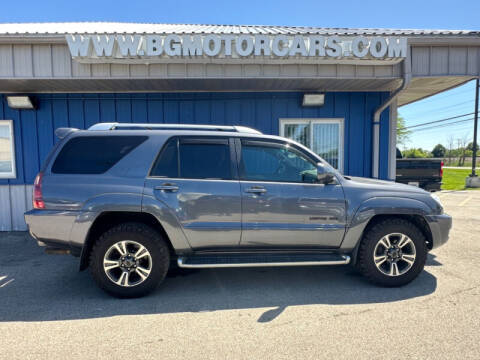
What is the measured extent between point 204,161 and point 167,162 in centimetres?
44

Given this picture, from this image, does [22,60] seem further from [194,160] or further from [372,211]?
[372,211]

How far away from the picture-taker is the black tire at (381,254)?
3633mm

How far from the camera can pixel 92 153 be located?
3.44 metres

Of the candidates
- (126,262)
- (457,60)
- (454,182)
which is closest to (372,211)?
(126,262)

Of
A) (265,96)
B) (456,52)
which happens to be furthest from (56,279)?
(456,52)

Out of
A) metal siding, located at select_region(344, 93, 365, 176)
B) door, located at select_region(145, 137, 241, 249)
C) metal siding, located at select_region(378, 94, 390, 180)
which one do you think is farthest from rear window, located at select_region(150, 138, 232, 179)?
metal siding, located at select_region(378, 94, 390, 180)

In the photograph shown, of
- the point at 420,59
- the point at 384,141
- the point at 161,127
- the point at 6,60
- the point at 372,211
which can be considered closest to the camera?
the point at 372,211

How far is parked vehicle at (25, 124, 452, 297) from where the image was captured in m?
3.32

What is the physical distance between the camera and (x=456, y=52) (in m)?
5.71

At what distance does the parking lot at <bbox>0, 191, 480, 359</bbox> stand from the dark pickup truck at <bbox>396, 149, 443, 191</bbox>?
8134 millimetres

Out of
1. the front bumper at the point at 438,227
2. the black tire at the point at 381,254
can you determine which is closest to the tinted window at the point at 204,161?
the black tire at the point at 381,254

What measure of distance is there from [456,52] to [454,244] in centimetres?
376

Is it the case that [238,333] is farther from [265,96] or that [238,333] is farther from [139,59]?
[265,96]

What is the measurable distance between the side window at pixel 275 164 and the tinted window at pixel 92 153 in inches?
51.7
